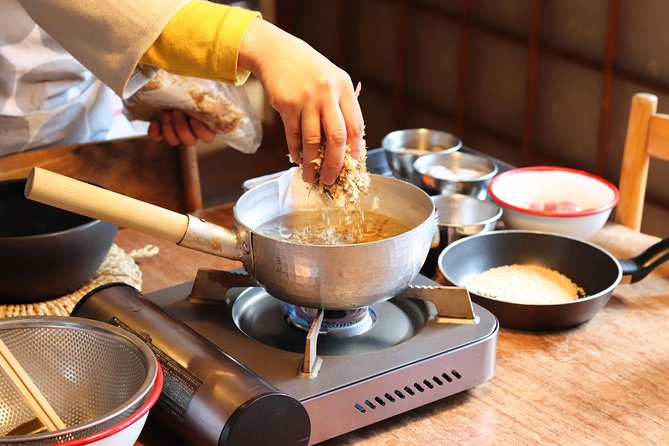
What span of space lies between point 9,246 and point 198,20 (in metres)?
0.42

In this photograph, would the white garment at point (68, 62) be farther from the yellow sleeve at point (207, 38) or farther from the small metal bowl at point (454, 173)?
the small metal bowl at point (454, 173)

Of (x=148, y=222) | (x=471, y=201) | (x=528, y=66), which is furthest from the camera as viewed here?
(x=528, y=66)

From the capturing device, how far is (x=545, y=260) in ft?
4.98

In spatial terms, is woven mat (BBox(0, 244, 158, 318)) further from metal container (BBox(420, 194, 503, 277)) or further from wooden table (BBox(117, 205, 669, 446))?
metal container (BBox(420, 194, 503, 277))

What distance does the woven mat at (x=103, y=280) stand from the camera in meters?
1.31

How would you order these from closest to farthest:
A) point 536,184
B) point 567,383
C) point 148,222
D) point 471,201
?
point 148,222 < point 567,383 < point 471,201 < point 536,184

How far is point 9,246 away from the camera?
1.25m

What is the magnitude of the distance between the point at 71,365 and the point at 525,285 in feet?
2.48

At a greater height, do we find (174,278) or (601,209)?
(601,209)

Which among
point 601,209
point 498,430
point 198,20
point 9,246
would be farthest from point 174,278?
point 601,209

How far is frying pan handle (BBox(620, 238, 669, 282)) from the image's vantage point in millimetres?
1478

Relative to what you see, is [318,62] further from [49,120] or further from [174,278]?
[49,120]

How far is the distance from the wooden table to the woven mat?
30 cm

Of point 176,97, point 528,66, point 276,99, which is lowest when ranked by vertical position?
point 528,66
